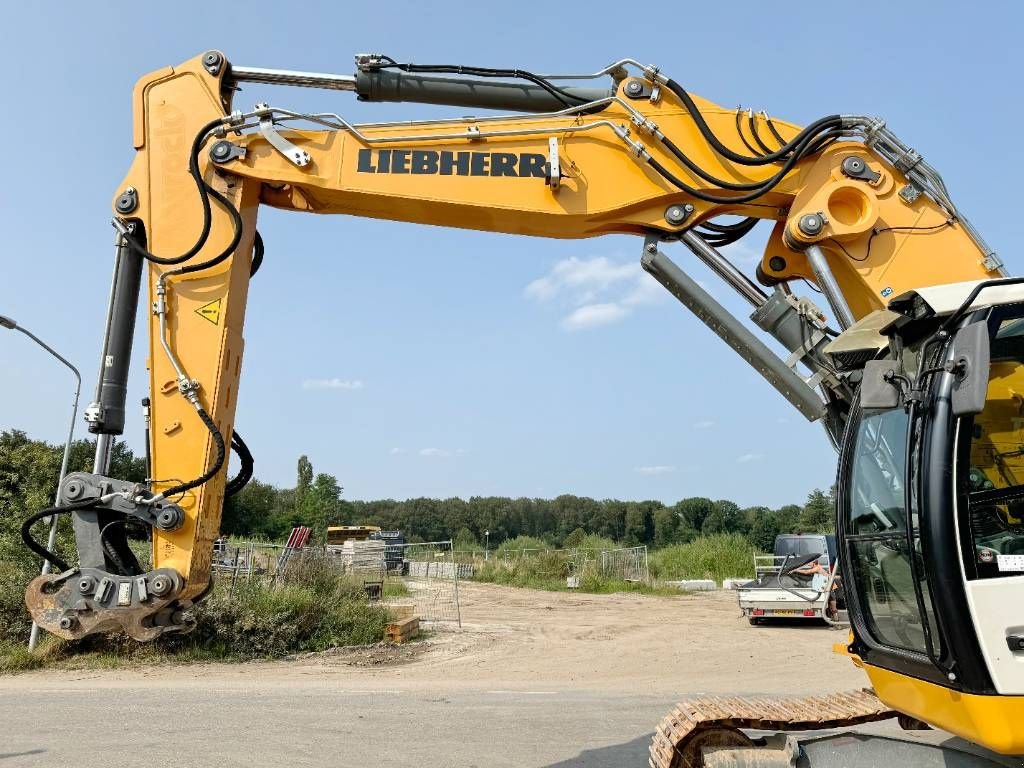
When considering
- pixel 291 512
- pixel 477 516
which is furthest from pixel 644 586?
pixel 477 516

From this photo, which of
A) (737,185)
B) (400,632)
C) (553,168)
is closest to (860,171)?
(737,185)

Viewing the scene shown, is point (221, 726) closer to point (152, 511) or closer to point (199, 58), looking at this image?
point (152, 511)

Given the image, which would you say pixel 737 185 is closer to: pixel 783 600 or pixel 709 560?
pixel 783 600

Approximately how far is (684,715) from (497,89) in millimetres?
4312

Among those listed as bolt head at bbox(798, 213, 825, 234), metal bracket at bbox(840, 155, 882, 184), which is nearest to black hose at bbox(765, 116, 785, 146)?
metal bracket at bbox(840, 155, 882, 184)

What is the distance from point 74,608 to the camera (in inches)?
183

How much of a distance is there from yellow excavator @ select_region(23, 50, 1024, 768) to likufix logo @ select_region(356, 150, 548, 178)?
0.05 feet

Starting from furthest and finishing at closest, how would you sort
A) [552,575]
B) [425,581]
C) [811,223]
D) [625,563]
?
[552,575]
[625,563]
[425,581]
[811,223]

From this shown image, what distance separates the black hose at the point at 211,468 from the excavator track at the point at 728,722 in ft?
9.92

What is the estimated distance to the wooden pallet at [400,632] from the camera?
49.7 ft

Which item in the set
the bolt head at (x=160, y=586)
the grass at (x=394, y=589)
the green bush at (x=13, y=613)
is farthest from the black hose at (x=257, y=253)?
the grass at (x=394, y=589)

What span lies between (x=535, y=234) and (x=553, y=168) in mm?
526

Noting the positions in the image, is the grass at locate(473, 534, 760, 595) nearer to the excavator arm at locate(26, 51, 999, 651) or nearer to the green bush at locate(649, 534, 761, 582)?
the green bush at locate(649, 534, 761, 582)

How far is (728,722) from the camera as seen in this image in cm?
456
